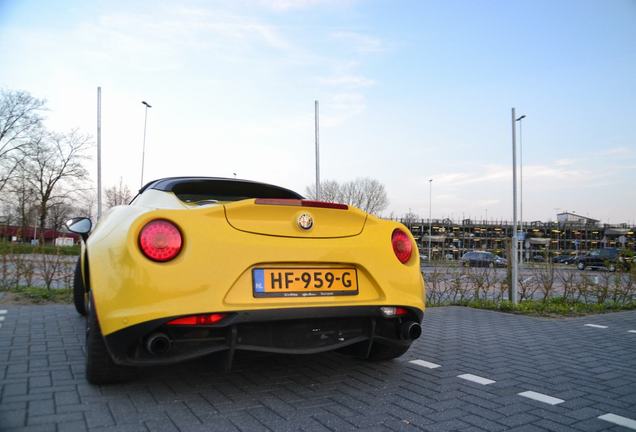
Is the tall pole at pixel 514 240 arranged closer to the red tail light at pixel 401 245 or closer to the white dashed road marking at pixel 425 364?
the white dashed road marking at pixel 425 364

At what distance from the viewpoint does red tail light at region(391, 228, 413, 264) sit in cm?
296

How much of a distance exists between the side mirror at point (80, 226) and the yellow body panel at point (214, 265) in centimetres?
147

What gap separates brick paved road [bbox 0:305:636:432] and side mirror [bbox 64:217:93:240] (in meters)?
0.96

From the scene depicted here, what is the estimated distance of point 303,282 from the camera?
100 inches

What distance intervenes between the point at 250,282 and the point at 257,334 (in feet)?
0.93

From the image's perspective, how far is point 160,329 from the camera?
224cm

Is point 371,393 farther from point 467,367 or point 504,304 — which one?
point 504,304

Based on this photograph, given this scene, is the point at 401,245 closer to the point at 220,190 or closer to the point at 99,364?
the point at 220,190

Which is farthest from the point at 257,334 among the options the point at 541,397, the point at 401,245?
the point at 541,397

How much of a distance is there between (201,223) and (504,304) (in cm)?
643

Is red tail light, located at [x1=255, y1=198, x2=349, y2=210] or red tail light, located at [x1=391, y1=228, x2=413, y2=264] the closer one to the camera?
red tail light, located at [x1=255, y1=198, x2=349, y2=210]

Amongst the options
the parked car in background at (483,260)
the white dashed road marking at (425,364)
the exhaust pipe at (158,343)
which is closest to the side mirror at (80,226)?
the exhaust pipe at (158,343)

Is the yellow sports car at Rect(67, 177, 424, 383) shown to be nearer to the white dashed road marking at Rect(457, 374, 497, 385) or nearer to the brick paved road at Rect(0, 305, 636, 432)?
the brick paved road at Rect(0, 305, 636, 432)

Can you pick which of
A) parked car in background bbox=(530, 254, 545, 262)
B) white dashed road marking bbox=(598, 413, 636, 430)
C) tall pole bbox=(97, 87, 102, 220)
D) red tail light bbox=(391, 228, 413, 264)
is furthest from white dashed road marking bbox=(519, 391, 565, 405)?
tall pole bbox=(97, 87, 102, 220)
